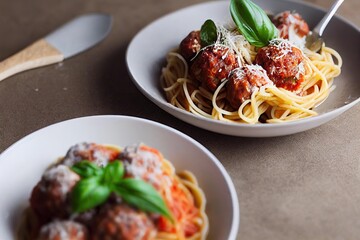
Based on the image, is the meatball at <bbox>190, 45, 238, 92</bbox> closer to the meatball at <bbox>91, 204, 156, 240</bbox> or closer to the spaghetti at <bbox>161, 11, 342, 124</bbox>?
the spaghetti at <bbox>161, 11, 342, 124</bbox>

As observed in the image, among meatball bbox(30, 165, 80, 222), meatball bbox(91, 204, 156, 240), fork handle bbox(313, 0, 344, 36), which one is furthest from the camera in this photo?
fork handle bbox(313, 0, 344, 36)

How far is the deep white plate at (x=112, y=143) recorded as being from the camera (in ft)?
7.64

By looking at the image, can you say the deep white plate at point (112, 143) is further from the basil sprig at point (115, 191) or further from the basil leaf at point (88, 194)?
the basil leaf at point (88, 194)

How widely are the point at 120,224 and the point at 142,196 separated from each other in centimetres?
14

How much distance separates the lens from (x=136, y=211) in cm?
203

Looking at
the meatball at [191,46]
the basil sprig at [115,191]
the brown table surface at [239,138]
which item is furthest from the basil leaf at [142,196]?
the meatball at [191,46]

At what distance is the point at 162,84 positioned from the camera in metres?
3.46

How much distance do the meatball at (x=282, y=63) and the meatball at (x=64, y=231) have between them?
160cm

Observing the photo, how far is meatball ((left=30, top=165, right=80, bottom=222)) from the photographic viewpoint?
6.88ft

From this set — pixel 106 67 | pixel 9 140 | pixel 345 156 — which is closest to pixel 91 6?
pixel 106 67

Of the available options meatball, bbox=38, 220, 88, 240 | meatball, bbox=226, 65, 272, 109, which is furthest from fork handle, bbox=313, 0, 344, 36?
meatball, bbox=38, 220, 88, 240

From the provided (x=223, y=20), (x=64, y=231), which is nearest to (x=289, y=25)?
(x=223, y=20)

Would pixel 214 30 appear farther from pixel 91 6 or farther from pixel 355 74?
pixel 91 6

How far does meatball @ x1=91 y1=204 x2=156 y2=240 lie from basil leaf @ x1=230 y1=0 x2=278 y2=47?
1.59 meters
